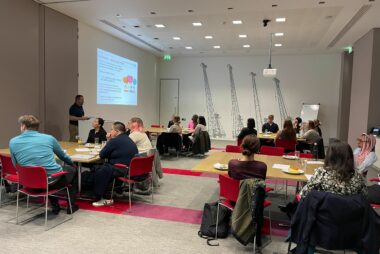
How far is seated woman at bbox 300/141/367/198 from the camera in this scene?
7.61 ft

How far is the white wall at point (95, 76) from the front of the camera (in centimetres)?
832

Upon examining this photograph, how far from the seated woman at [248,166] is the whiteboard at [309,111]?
9.21m

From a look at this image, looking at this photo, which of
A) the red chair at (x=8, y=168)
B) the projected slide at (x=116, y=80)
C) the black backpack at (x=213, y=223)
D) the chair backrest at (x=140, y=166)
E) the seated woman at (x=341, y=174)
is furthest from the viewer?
the projected slide at (x=116, y=80)

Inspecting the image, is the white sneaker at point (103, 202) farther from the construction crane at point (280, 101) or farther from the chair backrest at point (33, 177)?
the construction crane at point (280, 101)

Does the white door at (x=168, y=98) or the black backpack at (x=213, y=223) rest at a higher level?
the white door at (x=168, y=98)

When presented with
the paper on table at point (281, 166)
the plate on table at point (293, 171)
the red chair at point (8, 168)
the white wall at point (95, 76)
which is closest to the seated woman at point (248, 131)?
the paper on table at point (281, 166)

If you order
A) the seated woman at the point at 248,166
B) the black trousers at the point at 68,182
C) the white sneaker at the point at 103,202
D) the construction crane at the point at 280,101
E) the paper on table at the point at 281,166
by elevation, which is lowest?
the white sneaker at the point at 103,202

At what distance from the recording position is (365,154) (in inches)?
155

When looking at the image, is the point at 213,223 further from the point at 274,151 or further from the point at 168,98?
the point at 168,98

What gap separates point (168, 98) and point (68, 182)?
1006 cm

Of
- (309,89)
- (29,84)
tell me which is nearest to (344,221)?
(29,84)

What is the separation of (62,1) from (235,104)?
26.7 feet

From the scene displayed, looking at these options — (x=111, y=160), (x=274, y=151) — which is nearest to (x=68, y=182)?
(x=111, y=160)

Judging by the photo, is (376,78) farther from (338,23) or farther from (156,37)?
(156,37)
